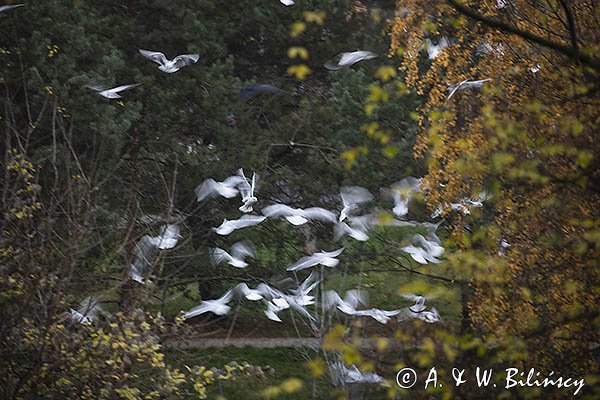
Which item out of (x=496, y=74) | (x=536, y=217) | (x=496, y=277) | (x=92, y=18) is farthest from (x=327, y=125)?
(x=496, y=277)

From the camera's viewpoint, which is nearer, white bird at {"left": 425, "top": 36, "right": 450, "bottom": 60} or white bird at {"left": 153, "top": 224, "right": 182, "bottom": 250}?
white bird at {"left": 153, "top": 224, "right": 182, "bottom": 250}

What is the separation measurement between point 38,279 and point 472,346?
2.76 m

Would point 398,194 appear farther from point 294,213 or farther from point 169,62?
point 169,62

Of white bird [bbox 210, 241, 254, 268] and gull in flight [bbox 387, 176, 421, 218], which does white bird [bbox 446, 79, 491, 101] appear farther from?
white bird [bbox 210, 241, 254, 268]

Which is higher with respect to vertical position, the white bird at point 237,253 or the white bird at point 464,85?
the white bird at point 464,85

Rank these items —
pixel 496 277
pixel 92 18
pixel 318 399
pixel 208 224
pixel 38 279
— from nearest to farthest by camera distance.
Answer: pixel 496 277 → pixel 38 279 → pixel 318 399 → pixel 92 18 → pixel 208 224

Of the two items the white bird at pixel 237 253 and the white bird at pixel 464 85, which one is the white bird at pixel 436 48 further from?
the white bird at pixel 237 253

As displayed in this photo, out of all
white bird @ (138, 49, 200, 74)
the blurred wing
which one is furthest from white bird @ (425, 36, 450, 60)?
the blurred wing

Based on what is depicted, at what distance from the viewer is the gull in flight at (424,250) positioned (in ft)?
31.4

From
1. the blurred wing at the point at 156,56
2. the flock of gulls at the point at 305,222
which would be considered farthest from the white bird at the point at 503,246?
the blurred wing at the point at 156,56

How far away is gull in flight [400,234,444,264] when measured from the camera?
9.58 meters

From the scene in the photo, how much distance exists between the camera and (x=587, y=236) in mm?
4012

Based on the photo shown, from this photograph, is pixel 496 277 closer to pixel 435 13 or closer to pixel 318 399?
pixel 318 399

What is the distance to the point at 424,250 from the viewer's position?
1018cm
